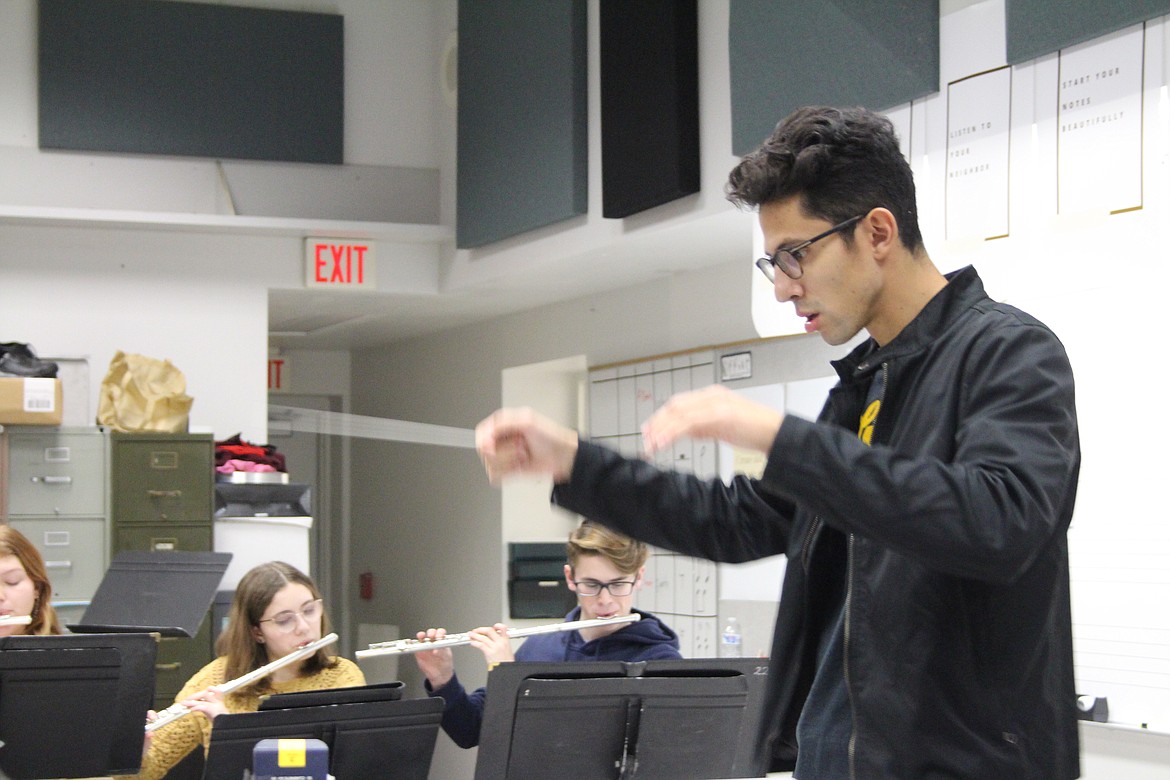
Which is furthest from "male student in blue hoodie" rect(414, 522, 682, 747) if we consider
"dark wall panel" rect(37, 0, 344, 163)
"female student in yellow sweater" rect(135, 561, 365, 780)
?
"dark wall panel" rect(37, 0, 344, 163)

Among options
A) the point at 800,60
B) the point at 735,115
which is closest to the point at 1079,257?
the point at 800,60

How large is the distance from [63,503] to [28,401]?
477 millimetres

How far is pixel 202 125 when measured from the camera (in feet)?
23.1

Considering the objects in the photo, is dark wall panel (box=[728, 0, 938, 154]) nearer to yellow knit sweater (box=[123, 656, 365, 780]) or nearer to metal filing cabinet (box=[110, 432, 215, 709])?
yellow knit sweater (box=[123, 656, 365, 780])

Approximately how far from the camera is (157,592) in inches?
183

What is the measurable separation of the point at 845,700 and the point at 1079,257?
212 cm

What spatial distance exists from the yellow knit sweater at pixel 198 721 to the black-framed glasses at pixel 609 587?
2.33 ft

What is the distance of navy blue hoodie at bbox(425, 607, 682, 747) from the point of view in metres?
3.96

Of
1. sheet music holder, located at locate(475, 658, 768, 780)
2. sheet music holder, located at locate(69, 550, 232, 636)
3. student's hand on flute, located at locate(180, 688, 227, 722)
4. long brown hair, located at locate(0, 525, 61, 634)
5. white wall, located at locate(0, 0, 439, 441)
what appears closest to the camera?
sheet music holder, located at locate(475, 658, 768, 780)

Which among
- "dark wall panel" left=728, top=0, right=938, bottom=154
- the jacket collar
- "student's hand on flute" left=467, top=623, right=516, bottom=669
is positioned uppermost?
"dark wall panel" left=728, top=0, right=938, bottom=154

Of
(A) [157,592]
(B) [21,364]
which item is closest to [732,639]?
(A) [157,592]

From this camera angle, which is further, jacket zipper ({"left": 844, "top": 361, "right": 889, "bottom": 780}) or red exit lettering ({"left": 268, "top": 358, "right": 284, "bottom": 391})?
red exit lettering ({"left": 268, "top": 358, "right": 284, "bottom": 391})

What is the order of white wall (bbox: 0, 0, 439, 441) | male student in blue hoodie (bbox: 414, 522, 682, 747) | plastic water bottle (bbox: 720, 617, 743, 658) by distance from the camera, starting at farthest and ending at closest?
1. white wall (bbox: 0, 0, 439, 441)
2. plastic water bottle (bbox: 720, 617, 743, 658)
3. male student in blue hoodie (bbox: 414, 522, 682, 747)

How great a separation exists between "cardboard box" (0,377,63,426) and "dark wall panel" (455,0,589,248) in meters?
2.07
